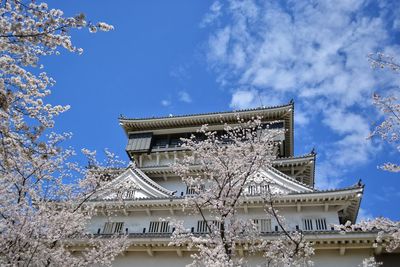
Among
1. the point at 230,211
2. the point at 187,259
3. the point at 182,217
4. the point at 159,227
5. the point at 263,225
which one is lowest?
the point at 187,259

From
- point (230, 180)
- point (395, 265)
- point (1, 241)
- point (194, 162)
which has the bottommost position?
point (1, 241)

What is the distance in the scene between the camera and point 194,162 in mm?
23422

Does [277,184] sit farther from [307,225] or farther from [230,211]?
[230,211]

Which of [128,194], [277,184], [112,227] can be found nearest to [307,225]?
[277,184]

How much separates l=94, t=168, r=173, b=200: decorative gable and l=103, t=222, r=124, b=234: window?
1612 mm

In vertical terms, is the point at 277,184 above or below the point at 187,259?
above

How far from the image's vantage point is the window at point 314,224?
17.8 metres

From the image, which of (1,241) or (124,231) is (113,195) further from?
(1,241)

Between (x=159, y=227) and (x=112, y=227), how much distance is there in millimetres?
3038

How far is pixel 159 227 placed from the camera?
19703 millimetres

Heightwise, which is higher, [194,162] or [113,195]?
[194,162]

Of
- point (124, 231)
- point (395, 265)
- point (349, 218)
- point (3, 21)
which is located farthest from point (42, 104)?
point (349, 218)

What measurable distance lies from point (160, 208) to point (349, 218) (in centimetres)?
1123

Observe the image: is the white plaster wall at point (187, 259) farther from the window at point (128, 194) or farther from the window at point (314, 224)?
the window at point (128, 194)
